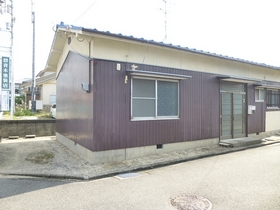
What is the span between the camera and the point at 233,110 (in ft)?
33.4

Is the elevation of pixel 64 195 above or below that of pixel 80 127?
below

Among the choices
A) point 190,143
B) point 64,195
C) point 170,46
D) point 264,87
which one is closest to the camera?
point 64,195

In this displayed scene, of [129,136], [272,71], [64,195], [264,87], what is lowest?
[64,195]

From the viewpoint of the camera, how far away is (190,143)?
8.52 metres

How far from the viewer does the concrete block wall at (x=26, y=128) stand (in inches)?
493

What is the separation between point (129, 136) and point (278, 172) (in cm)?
408

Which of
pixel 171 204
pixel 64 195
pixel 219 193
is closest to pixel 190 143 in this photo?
pixel 219 193

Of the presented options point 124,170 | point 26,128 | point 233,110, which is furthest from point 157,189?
point 26,128

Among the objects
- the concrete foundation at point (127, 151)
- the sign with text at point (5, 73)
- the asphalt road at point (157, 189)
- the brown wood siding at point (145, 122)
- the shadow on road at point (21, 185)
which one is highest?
the sign with text at point (5, 73)

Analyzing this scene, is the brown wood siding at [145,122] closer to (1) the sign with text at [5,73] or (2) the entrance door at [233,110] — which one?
(2) the entrance door at [233,110]

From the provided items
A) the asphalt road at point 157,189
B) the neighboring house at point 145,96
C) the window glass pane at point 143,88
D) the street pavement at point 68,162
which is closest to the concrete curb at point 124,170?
the street pavement at point 68,162

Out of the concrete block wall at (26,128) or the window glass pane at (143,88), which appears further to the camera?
the concrete block wall at (26,128)

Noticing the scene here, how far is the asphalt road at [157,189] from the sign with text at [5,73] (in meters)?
9.51

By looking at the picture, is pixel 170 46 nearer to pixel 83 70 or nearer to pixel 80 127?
pixel 83 70
